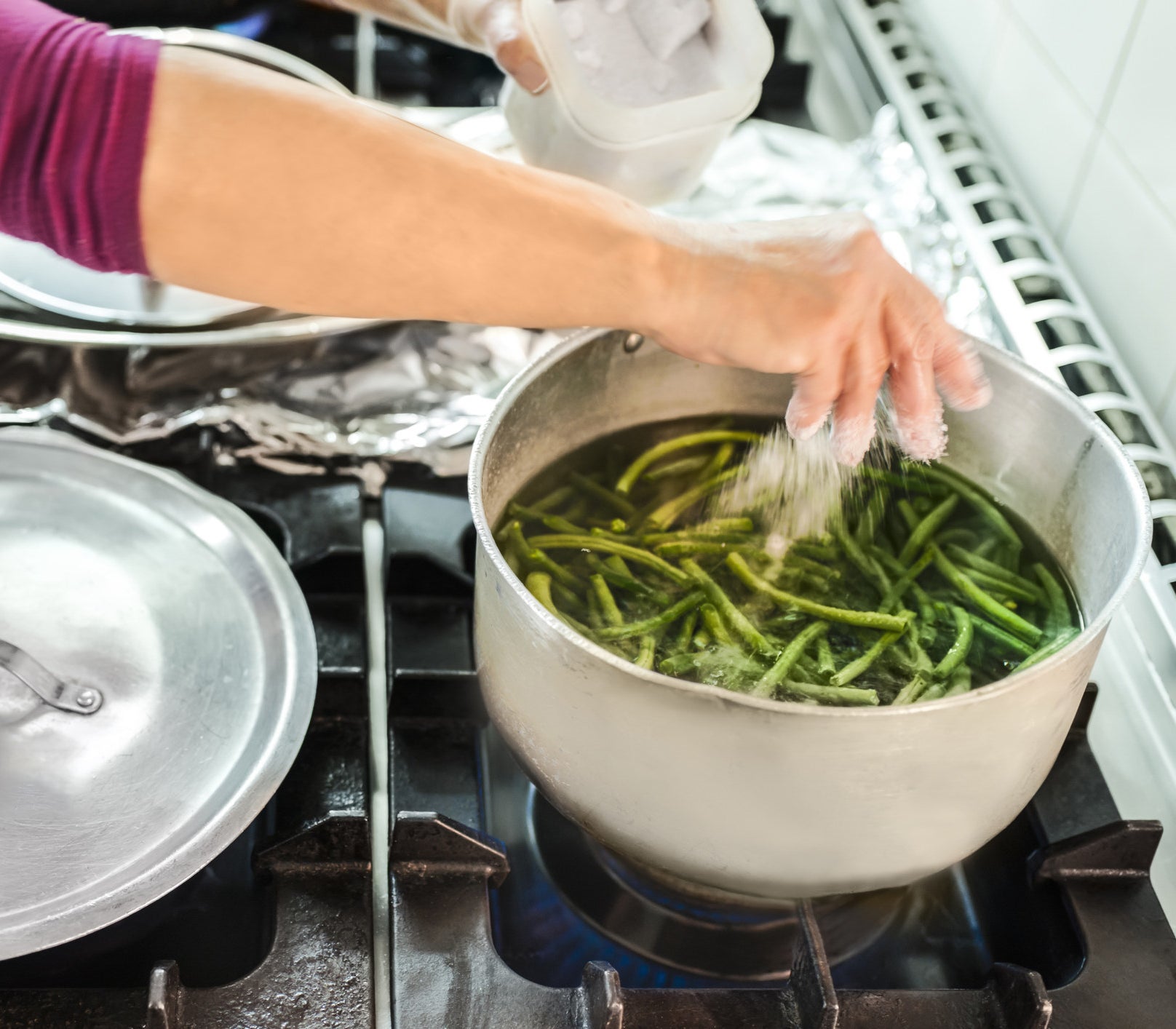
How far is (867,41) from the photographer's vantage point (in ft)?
3.62

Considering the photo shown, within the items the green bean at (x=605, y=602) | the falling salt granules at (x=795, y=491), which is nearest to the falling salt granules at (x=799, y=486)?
the falling salt granules at (x=795, y=491)

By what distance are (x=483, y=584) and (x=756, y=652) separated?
0.15 metres

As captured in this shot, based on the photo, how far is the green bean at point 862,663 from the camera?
59cm

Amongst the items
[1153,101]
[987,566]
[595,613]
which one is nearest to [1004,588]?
[987,566]

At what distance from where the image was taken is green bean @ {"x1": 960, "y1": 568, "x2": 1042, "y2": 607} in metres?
0.65

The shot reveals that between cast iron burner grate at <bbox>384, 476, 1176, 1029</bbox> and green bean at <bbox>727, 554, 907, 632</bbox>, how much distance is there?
0.48ft

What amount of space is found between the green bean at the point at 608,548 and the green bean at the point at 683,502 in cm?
4

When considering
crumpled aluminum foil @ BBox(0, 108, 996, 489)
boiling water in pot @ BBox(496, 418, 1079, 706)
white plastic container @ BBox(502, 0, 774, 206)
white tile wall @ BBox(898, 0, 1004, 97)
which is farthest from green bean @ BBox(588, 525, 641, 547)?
white tile wall @ BBox(898, 0, 1004, 97)

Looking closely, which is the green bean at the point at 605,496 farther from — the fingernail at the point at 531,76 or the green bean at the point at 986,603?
the fingernail at the point at 531,76

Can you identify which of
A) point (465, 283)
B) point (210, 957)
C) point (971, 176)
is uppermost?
point (465, 283)

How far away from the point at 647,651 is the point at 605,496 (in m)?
0.14

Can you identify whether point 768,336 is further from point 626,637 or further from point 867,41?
point 867,41

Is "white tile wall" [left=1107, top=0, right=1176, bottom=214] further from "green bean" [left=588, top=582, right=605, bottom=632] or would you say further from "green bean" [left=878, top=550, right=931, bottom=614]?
"green bean" [left=588, top=582, right=605, bottom=632]

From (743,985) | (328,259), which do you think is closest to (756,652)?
(743,985)
